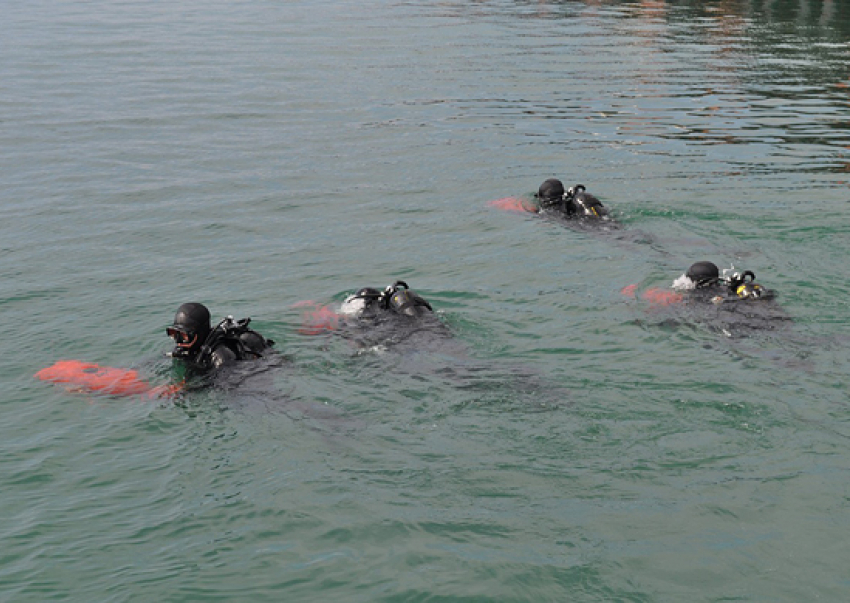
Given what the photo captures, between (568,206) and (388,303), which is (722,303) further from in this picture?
(568,206)

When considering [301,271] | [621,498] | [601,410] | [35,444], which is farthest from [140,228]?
[621,498]

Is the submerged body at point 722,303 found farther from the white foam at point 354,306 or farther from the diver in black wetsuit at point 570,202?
the white foam at point 354,306

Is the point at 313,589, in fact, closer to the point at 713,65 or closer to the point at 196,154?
the point at 196,154

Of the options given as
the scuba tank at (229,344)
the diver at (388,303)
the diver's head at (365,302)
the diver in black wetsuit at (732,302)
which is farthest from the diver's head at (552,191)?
the scuba tank at (229,344)

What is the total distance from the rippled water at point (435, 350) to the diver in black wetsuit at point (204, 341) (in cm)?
50

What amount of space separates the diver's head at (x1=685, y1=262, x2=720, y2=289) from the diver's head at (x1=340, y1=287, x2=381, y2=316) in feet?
14.6

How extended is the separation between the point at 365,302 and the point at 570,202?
6.17m

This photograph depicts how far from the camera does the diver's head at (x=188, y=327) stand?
36.3 feet

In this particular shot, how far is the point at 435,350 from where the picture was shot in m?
11.7

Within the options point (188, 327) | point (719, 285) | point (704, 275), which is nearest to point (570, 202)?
point (704, 275)

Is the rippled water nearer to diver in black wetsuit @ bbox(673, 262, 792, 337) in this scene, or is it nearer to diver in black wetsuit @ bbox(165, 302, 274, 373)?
diver in black wetsuit @ bbox(673, 262, 792, 337)

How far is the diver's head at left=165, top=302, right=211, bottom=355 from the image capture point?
36.3 ft

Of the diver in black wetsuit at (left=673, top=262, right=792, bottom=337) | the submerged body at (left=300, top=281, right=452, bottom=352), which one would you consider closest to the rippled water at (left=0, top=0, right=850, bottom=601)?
the submerged body at (left=300, top=281, right=452, bottom=352)

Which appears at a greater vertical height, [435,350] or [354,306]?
[354,306]
